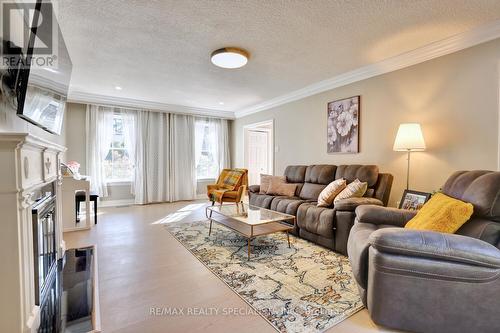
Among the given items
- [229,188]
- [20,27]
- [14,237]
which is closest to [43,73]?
[20,27]

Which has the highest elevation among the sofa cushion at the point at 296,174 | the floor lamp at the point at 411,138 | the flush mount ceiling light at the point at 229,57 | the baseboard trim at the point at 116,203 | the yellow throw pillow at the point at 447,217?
the flush mount ceiling light at the point at 229,57

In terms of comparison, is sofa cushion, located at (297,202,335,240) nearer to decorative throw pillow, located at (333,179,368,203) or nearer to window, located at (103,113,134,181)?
decorative throw pillow, located at (333,179,368,203)

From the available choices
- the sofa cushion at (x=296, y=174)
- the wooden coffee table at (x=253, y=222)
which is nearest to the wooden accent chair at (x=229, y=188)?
the sofa cushion at (x=296, y=174)

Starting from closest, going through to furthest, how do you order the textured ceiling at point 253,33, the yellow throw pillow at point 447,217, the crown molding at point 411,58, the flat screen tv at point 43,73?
the flat screen tv at point 43,73, the yellow throw pillow at point 447,217, the textured ceiling at point 253,33, the crown molding at point 411,58

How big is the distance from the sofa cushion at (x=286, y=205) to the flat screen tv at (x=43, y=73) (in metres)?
2.76

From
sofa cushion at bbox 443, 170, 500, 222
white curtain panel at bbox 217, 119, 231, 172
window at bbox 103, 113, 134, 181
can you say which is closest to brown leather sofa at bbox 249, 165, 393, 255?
sofa cushion at bbox 443, 170, 500, 222

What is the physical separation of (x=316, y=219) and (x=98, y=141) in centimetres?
477

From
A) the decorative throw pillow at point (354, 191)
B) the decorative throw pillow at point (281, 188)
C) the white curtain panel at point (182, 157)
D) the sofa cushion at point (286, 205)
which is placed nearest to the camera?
the decorative throw pillow at point (354, 191)

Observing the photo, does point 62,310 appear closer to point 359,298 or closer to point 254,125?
point 359,298

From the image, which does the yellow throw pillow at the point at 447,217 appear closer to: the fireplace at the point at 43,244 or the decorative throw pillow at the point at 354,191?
the decorative throw pillow at the point at 354,191

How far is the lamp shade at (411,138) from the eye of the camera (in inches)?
106

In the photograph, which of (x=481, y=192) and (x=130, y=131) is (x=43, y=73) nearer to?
(x=481, y=192)

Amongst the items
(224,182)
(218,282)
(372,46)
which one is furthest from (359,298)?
(224,182)

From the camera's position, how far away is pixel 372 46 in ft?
9.25
